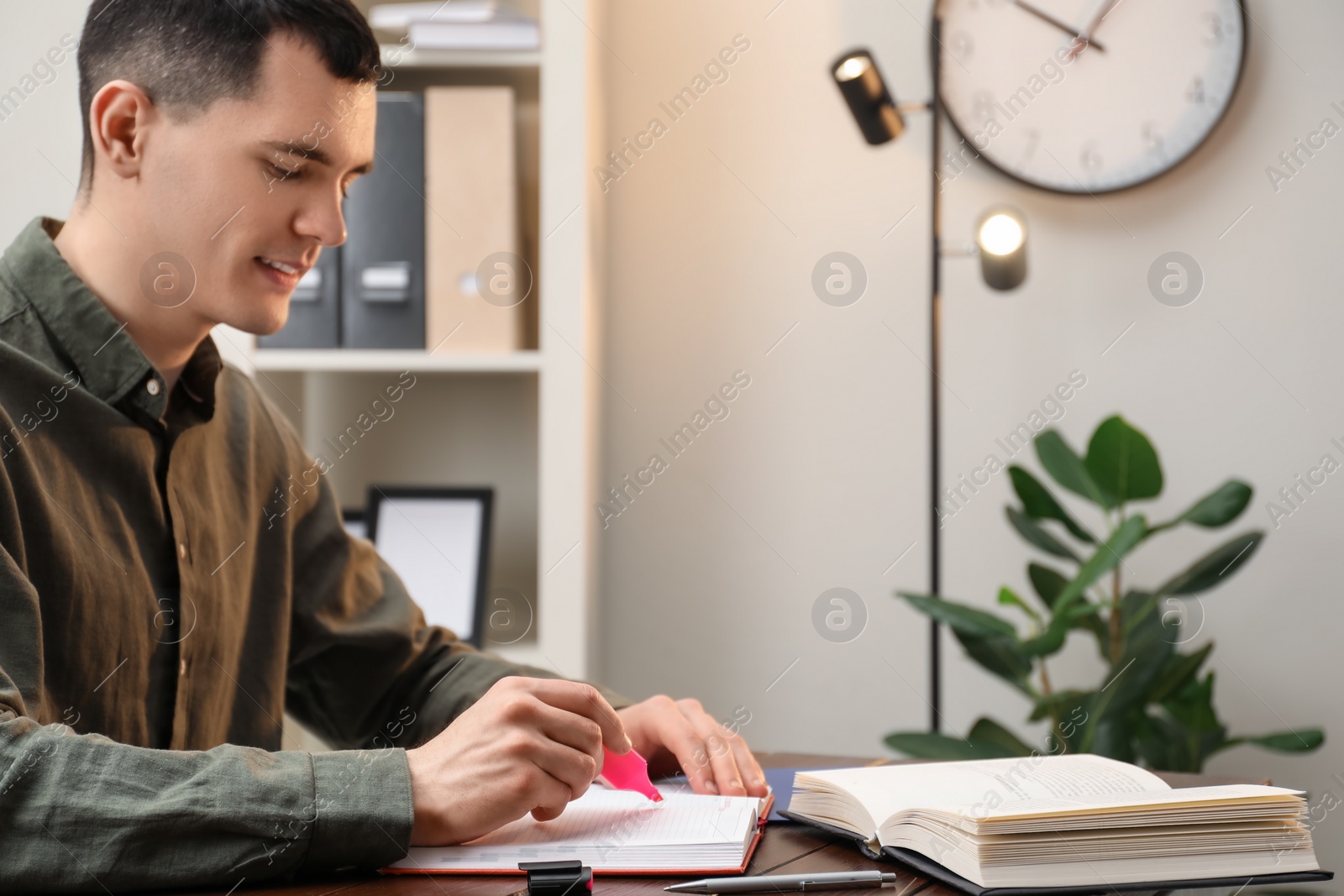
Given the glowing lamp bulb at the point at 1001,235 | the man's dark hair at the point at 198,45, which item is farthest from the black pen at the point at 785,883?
the glowing lamp bulb at the point at 1001,235

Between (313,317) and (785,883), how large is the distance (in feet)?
4.52

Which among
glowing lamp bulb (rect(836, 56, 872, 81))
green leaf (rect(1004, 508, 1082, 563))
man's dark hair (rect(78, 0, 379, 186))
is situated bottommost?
green leaf (rect(1004, 508, 1082, 563))

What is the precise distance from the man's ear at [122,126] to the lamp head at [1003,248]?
1.19 m

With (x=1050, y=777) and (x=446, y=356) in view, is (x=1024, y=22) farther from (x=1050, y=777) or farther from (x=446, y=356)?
(x=1050, y=777)

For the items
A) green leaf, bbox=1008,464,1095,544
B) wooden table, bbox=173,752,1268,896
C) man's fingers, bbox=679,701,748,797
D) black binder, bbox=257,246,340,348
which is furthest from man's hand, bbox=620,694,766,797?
black binder, bbox=257,246,340,348

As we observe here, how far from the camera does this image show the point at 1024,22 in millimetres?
1978

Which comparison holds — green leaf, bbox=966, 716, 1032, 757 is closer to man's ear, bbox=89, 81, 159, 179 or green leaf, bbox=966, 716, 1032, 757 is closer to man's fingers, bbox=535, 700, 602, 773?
man's fingers, bbox=535, 700, 602, 773

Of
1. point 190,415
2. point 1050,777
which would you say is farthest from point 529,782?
point 190,415

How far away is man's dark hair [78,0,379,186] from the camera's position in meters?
0.99

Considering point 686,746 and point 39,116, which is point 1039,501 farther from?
point 39,116

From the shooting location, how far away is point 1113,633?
68.8 inches

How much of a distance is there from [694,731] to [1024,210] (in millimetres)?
1387

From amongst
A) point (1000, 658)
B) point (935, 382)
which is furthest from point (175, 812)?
point (935, 382)

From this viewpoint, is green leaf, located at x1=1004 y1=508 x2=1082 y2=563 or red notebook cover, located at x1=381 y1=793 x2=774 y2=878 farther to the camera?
green leaf, located at x1=1004 y1=508 x2=1082 y2=563
